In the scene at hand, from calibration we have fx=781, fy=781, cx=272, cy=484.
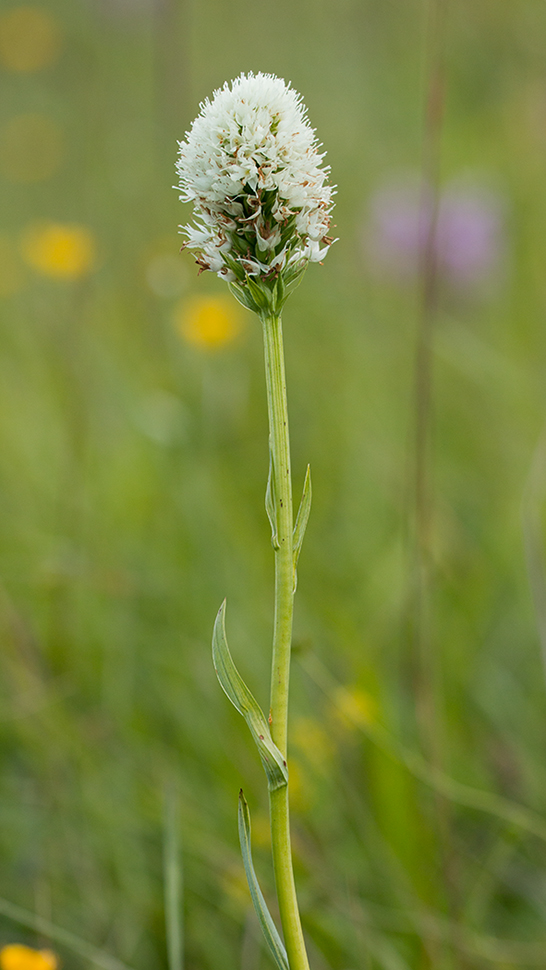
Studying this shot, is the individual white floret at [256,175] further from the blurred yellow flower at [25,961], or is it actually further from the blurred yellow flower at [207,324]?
the blurred yellow flower at [207,324]

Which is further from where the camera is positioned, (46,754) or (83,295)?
(83,295)

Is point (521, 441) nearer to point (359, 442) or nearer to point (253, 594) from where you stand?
point (359, 442)

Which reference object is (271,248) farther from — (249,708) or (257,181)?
(249,708)

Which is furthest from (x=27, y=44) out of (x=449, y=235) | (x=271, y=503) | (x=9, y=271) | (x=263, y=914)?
(x=263, y=914)

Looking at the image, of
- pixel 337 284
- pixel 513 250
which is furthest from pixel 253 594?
pixel 513 250

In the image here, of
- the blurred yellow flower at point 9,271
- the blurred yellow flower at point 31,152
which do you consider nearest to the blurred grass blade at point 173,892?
the blurred yellow flower at point 9,271

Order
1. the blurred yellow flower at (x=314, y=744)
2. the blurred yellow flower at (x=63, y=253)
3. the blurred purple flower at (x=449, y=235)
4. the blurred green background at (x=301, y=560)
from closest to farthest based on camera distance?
the blurred green background at (x=301, y=560)
the blurred yellow flower at (x=314, y=744)
the blurred yellow flower at (x=63, y=253)
the blurred purple flower at (x=449, y=235)

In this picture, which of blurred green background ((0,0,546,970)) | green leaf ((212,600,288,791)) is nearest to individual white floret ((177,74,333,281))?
green leaf ((212,600,288,791))
